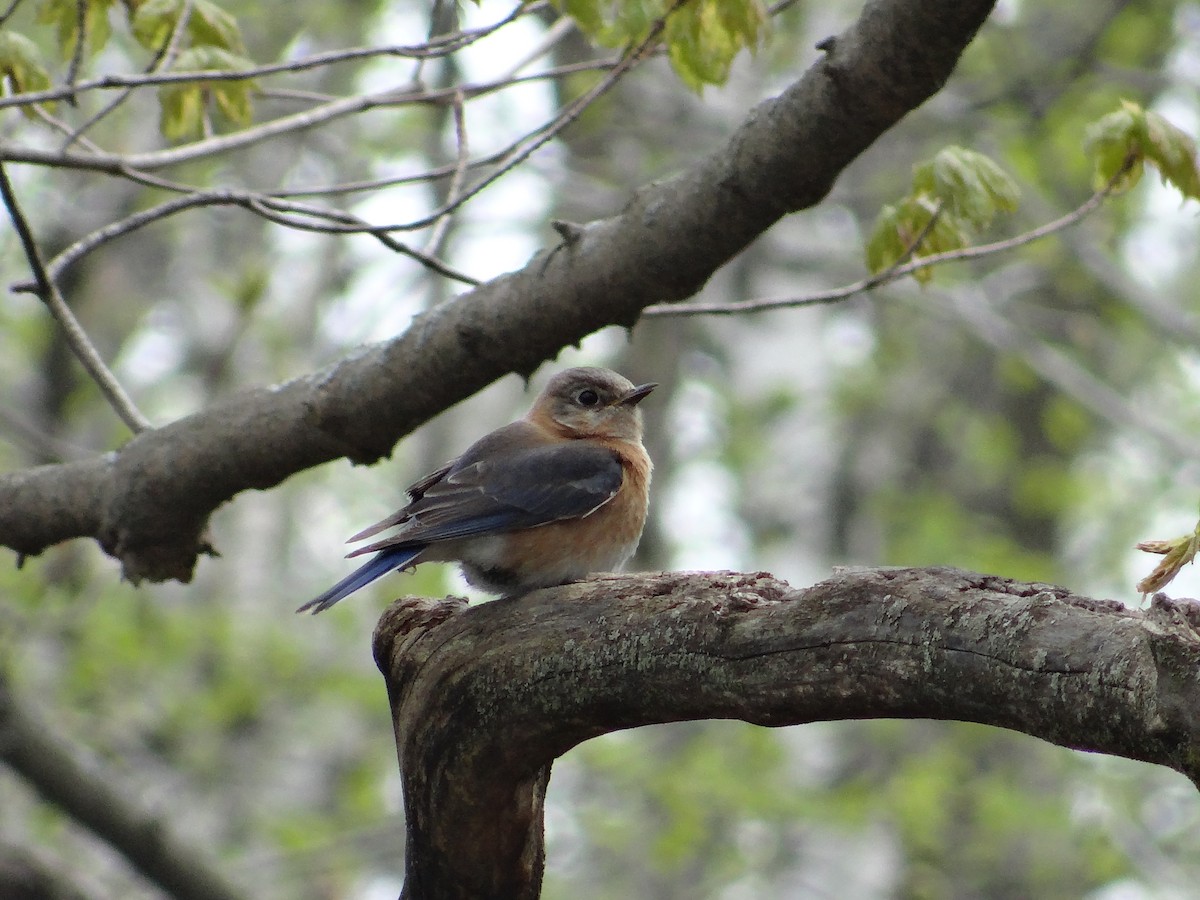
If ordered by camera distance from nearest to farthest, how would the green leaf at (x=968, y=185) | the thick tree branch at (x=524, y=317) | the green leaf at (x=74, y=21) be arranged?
the thick tree branch at (x=524, y=317) < the green leaf at (x=968, y=185) < the green leaf at (x=74, y=21)

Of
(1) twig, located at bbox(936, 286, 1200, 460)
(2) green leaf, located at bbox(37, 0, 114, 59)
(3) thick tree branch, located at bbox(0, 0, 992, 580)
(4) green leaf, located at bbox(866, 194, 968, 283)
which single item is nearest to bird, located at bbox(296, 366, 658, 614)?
(3) thick tree branch, located at bbox(0, 0, 992, 580)

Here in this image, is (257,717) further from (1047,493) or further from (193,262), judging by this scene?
(1047,493)

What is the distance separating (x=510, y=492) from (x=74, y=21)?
2.22 meters

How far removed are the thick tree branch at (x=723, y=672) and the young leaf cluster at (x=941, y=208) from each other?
141 centimetres

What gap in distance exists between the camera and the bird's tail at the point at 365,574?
411 cm

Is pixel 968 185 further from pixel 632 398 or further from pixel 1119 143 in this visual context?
pixel 632 398

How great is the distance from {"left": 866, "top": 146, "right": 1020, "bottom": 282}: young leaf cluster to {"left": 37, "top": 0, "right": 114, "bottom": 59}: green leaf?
263 cm

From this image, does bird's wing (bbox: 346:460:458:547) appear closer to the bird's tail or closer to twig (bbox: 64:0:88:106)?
the bird's tail

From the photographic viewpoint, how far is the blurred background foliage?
10273 mm

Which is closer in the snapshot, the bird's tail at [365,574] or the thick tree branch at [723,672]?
the thick tree branch at [723,672]

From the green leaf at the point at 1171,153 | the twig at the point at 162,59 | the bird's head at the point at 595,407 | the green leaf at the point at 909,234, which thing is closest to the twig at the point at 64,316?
the twig at the point at 162,59

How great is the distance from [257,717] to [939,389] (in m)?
8.94

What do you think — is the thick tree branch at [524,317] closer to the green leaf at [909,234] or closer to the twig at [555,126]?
the twig at [555,126]

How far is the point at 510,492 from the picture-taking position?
499cm
